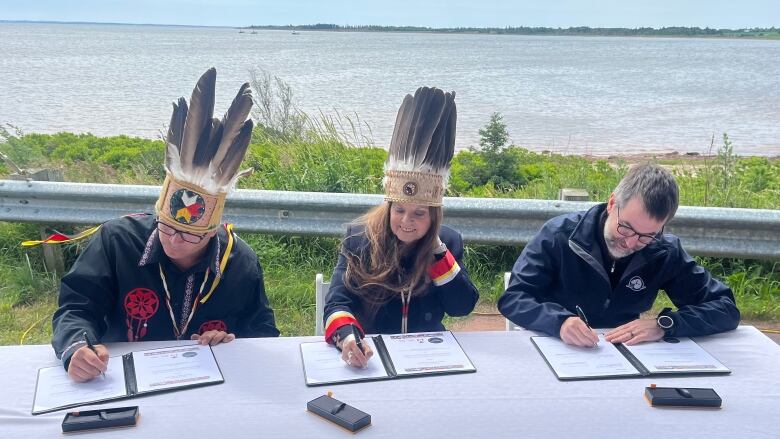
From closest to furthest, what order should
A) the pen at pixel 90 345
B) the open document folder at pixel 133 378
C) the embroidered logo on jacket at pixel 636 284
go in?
the open document folder at pixel 133 378 < the pen at pixel 90 345 < the embroidered logo on jacket at pixel 636 284

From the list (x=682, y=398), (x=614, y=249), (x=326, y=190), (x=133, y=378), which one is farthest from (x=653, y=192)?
(x=326, y=190)

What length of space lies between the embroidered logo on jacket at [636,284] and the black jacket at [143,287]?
144 cm

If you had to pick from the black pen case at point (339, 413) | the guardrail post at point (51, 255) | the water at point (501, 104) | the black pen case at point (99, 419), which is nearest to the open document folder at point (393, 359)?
the black pen case at point (339, 413)

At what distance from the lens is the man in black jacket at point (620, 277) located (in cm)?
257

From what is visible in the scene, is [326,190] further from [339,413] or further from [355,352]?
[339,413]

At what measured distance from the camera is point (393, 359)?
2.31 meters

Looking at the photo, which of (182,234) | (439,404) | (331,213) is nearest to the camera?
(439,404)

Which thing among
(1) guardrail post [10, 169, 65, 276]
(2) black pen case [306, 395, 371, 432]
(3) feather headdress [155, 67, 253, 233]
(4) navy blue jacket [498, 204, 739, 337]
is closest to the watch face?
(4) navy blue jacket [498, 204, 739, 337]

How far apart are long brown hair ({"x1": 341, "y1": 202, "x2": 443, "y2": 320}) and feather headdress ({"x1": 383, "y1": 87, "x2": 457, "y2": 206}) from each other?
117 millimetres

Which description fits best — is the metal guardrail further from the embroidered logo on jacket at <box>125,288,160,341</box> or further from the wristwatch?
the wristwatch

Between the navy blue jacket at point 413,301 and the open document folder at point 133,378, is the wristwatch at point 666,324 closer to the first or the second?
the navy blue jacket at point 413,301

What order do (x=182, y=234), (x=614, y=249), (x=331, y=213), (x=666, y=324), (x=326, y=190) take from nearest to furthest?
(x=182, y=234) < (x=666, y=324) < (x=614, y=249) < (x=331, y=213) < (x=326, y=190)

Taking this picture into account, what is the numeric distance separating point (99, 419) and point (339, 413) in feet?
2.03

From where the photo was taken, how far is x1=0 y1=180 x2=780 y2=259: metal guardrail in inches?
171
